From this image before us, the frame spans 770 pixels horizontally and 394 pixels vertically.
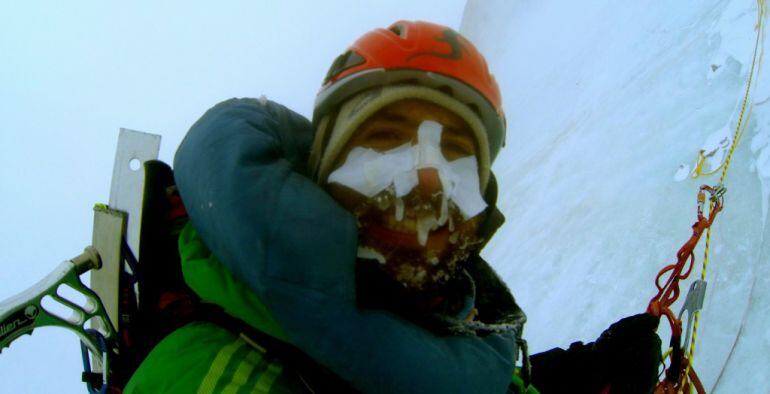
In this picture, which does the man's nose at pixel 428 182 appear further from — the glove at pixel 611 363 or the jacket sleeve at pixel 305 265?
the glove at pixel 611 363

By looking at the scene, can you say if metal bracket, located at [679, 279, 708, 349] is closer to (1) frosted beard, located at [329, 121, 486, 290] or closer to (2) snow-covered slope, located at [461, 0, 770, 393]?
(2) snow-covered slope, located at [461, 0, 770, 393]

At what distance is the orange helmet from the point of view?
0.90 m

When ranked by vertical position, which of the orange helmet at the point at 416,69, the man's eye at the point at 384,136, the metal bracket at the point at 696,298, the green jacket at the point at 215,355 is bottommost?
the green jacket at the point at 215,355

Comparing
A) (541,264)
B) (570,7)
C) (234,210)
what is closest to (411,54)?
(234,210)

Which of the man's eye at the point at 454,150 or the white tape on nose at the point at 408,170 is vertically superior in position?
the man's eye at the point at 454,150

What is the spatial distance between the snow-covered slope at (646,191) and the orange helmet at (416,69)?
4.97 ft

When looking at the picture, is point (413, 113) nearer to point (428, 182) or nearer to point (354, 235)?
point (428, 182)

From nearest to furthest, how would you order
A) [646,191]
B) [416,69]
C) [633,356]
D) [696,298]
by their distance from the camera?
[416,69], [633,356], [696,298], [646,191]

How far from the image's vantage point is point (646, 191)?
9.66 ft

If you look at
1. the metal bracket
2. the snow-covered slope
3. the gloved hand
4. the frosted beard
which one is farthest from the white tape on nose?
the snow-covered slope

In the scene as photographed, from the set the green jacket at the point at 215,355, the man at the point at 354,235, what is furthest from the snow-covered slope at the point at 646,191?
the green jacket at the point at 215,355

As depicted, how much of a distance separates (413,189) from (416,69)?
0.24 meters

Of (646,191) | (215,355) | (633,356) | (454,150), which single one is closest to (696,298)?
(633,356)

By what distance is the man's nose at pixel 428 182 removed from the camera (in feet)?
2.66
